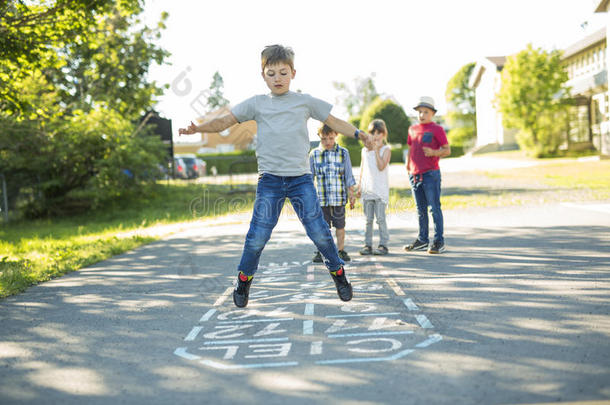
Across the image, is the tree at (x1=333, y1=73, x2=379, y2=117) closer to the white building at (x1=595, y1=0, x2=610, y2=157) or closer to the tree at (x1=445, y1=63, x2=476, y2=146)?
the tree at (x1=445, y1=63, x2=476, y2=146)

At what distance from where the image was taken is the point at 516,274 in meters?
5.98

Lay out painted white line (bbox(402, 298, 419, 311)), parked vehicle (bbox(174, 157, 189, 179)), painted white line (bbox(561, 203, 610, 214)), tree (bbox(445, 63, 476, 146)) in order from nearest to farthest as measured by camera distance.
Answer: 1. painted white line (bbox(402, 298, 419, 311))
2. painted white line (bbox(561, 203, 610, 214))
3. parked vehicle (bbox(174, 157, 189, 179))
4. tree (bbox(445, 63, 476, 146))

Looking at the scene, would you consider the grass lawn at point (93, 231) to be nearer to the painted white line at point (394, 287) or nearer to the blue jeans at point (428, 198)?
the painted white line at point (394, 287)

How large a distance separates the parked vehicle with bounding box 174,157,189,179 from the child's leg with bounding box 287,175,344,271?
31.4 meters

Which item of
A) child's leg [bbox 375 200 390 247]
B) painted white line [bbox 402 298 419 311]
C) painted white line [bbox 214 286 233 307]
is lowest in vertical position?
painted white line [bbox 214 286 233 307]

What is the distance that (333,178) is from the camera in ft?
23.8

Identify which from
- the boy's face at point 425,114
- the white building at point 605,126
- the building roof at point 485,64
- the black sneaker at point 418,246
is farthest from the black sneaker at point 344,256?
the building roof at point 485,64

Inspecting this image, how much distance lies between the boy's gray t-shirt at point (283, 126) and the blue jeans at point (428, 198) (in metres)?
3.25

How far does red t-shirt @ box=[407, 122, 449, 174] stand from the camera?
7594mm

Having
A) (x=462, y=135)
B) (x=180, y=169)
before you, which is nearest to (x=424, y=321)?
(x=180, y=169)

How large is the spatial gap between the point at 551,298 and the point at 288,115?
259 cm

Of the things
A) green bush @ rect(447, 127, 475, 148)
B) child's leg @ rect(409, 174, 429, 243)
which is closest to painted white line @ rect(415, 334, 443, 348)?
child's leg @ rect(409, 174, 429, 243)

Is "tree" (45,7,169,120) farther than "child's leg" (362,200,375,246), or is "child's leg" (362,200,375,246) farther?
"tree" (45,7,169,120)

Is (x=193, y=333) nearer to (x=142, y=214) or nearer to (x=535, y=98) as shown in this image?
(x=142, y=214)
